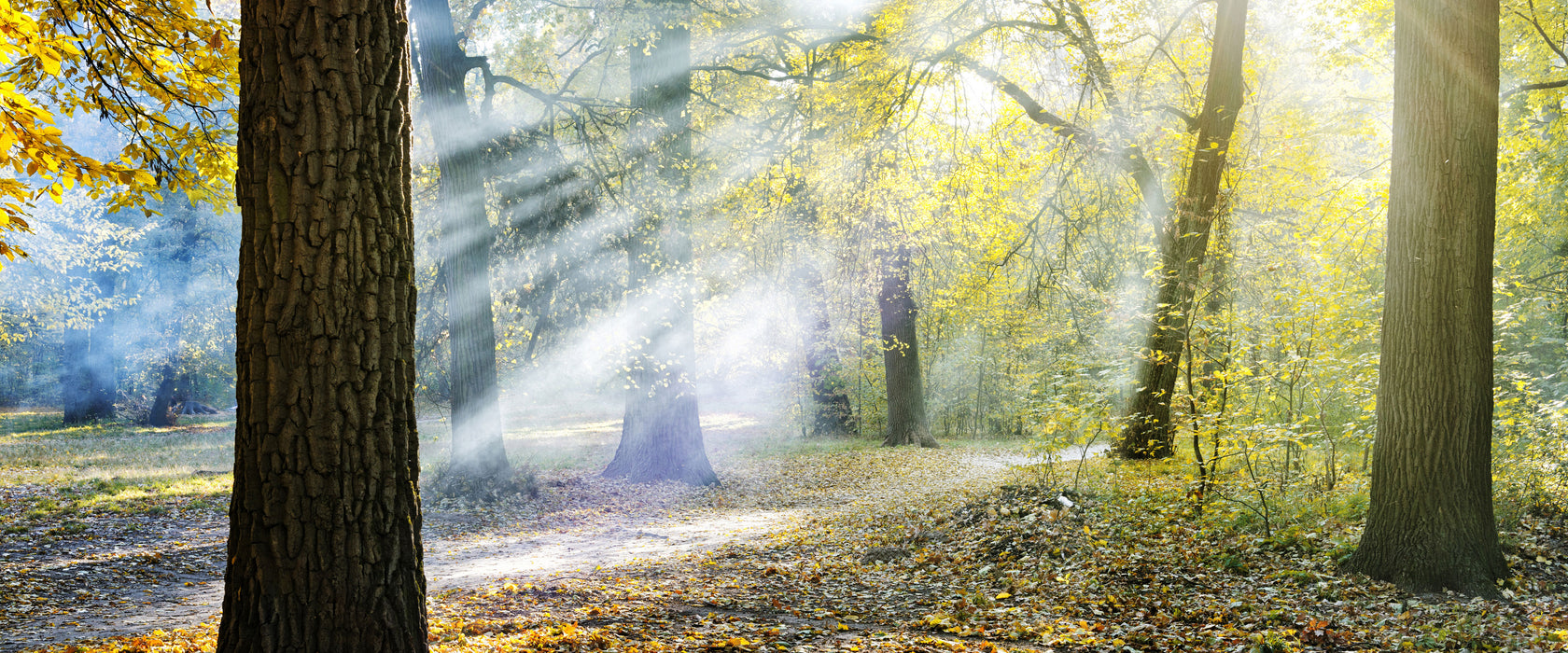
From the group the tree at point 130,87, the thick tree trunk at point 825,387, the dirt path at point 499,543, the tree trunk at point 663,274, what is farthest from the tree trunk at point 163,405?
the tree at point 130,87

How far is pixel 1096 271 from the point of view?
10.8 metres

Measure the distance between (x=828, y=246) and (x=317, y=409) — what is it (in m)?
11.7

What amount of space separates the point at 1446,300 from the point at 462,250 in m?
9.74

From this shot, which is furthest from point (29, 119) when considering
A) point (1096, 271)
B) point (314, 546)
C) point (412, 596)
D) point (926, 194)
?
point (1096, 271)

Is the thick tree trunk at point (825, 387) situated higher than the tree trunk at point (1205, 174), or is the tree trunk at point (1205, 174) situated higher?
the tree trunk at point (1205, 174)

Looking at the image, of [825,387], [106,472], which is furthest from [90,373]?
[825,387]

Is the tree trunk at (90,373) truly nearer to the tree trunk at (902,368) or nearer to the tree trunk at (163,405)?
the tree trunk at (163,405)

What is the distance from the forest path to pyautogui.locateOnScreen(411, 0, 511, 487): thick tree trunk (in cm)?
84

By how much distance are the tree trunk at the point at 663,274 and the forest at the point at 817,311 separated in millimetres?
62

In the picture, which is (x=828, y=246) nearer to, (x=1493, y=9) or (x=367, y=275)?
(x=1493, y=9)

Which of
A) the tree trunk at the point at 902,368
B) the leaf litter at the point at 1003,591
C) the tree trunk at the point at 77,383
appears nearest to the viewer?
the leaf litter at the point at 1003,591

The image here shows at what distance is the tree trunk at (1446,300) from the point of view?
462 cm

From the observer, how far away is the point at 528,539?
27.2 ft

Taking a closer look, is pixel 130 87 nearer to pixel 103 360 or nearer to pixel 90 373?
pixel 103 360
